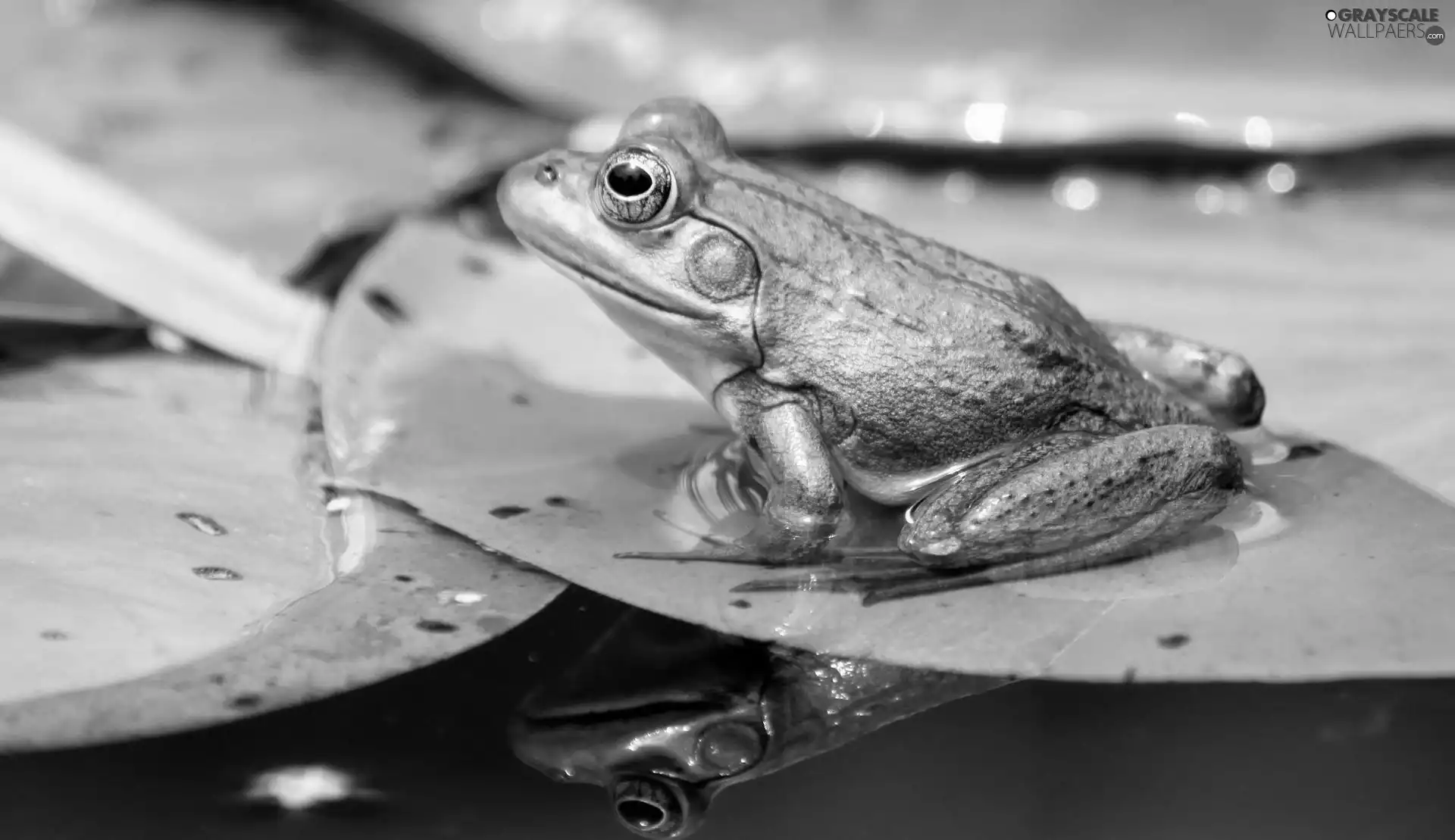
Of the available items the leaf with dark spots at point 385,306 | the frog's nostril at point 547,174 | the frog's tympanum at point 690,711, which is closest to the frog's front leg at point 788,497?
the frog's tympanum at point 690,711

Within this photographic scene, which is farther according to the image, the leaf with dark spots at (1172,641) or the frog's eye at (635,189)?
the frog's eye at (635,189)

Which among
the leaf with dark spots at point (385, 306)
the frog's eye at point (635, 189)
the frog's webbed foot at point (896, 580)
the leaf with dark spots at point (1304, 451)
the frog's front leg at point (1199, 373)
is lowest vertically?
the frog's webbed foot at point (896, 580)

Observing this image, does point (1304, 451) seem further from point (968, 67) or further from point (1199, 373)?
point (968, 67)

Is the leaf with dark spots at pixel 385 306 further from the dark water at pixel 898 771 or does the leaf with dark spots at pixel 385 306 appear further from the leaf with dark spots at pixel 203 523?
the dark water at pixel 898 771

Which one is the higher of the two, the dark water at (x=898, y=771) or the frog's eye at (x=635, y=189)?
the frog's eye at (x=635, y=189)

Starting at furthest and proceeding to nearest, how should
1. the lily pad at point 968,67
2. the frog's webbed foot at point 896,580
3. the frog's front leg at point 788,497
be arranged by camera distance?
the lily pad at point 968,67 → the frog's front leg at point 788,497 → the frog's webbed foot at point 896,580

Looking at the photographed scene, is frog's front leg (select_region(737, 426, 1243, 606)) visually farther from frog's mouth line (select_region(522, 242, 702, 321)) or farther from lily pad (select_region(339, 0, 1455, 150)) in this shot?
lily pad (select_region(339, 0, 1455, 150))
